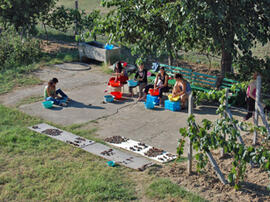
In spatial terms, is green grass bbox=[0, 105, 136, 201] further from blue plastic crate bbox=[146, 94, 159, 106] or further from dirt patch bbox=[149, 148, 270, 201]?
blue plastic crate bbox=[146, 94, 159, 106]

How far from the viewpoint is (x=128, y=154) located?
8781 mm

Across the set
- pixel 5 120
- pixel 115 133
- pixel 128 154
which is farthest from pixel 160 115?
pixel 5 120

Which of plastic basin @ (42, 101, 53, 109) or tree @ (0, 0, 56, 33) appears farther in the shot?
tree @ (0, 0, 56, 33)

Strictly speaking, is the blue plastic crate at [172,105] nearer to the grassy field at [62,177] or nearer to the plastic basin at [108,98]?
the plastic basin at [108,98]

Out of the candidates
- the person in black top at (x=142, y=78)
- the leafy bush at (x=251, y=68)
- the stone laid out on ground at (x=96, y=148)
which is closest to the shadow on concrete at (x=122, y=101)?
the person in black top at (x=142, y=78)

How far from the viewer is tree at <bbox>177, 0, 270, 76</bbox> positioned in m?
10.6

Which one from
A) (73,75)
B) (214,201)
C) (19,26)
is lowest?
(214,201)

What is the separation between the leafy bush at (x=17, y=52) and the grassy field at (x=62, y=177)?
7.45 metres

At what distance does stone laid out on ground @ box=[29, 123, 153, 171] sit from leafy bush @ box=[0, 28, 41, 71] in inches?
268

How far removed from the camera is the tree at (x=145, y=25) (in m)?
12.0

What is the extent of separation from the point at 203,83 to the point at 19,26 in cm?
1080

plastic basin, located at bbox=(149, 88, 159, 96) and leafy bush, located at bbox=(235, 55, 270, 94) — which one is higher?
leafy bush, located at bbox=(235, 55, 270, 94)

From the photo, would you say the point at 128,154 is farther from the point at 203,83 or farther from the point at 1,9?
the point at 1,9

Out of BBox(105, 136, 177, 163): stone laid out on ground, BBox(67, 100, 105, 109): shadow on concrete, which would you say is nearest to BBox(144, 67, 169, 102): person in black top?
BBox(67, 100, 105, 109): shadow on concrete
